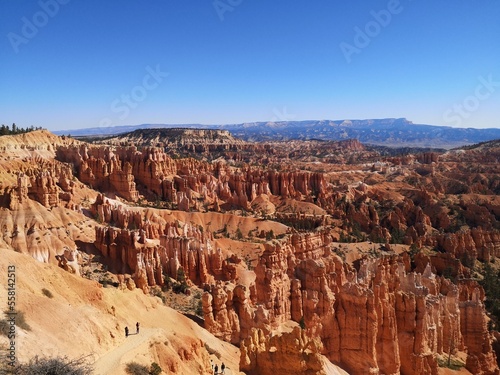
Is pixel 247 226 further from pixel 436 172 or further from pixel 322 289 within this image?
pixel 436 172

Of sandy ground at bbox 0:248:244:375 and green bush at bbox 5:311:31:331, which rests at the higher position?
green bush at bbox 5:311:31:331

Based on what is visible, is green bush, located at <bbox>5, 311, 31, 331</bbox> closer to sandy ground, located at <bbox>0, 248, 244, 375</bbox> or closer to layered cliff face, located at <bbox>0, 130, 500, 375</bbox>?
sandy ground, located at <bbox>0, 248, 244, 375</bbox>

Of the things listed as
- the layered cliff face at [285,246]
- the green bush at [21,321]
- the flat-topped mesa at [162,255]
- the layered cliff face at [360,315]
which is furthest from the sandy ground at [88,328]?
the flat-topped mesa at [162,255]

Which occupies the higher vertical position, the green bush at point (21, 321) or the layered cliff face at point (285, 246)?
the green bush at point (21, 321)

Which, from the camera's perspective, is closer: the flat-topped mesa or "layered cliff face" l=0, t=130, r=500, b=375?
"layered cliff face" l=0, t=130, r=500, b=375

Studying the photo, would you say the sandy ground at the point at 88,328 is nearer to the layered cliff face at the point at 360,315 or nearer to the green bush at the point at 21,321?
the green bush at the point at 21,321

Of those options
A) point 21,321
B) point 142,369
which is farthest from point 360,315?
point 21,321

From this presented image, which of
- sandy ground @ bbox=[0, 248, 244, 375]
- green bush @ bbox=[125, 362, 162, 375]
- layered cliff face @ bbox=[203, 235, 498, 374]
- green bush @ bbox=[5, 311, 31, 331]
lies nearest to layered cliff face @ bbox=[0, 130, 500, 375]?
layered cliff face @ bbox=[203, 235, 498, 374]

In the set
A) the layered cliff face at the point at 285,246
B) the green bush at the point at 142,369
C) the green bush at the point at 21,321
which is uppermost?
the green bush at the point at 21,321

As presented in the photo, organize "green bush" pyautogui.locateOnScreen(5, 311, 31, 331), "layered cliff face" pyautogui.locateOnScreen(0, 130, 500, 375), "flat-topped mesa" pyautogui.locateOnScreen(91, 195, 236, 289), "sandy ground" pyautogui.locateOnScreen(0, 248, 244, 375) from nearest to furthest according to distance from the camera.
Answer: "green bush" pyautogui.locateOnScreen(5, 311, 31, 331) < "sandy ground" pyautogui.locateOnScreen(0, 248, 244, 375) < "layered cliff face" pyautogui.locateOnScreen(0, 130, 500, 375) < "flat-topped mesa" pyautogui.locateOnScreen(91, 195, 236, 289)

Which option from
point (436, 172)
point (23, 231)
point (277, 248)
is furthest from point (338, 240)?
point (436, 172)

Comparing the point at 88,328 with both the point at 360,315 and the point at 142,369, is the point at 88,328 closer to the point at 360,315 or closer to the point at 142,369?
the point at 142,369
